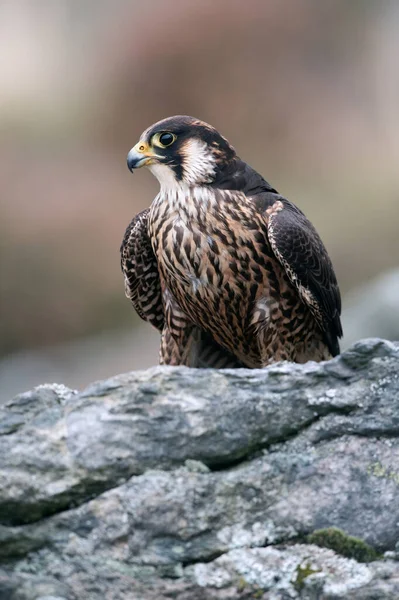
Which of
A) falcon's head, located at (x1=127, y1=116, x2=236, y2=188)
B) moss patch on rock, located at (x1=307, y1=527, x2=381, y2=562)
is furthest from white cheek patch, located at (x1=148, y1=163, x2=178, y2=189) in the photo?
moss patch on rock, located at (x1=307, y1=527, x2=381, y2=562)

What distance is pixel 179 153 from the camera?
14.5ft

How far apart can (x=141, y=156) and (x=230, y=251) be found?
52 centimetres

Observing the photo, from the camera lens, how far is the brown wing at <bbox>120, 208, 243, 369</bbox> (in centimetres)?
Result: 476

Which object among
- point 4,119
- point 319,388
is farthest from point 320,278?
point 4,119

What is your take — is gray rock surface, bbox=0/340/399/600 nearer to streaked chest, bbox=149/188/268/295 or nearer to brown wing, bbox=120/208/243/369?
streaked chest, bbox=149/188/268/295

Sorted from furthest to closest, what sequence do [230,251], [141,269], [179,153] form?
[141,269] < [179,153] < [230,251]

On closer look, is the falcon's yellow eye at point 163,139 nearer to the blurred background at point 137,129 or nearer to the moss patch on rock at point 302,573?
the moss patch on rock at point 302,573

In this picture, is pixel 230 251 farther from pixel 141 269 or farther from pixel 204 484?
pixel 204 484

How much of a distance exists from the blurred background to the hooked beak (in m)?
6.54

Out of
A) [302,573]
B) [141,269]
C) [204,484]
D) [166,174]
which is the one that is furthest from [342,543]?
[141,269]

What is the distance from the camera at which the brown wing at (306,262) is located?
14.1 feet

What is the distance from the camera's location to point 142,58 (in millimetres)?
15047

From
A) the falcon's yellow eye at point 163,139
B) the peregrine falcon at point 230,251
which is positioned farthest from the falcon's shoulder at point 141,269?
the falcon's yellow eye at point 163,139

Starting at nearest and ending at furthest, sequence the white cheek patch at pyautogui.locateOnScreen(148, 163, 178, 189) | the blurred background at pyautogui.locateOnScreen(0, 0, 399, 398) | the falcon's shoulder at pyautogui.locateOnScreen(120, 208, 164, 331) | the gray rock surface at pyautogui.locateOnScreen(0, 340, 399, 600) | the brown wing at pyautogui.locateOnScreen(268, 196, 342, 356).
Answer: the gray rock surface at pyautogui.locateOnScreen(0, 340, 399, 600) → the brown wing at pyautogui.locateOnScreen(268, 196, 342, 356) → the white cheek patch at pyautogui.locateOnScreen(148, 163, 178, 189) → the falcon's shoulder at pyautogui.locateOnScreen(120, 208, 164, 331) → the blurred background at pyautogui.locateOnScreen(0, 0, 399, 398)
